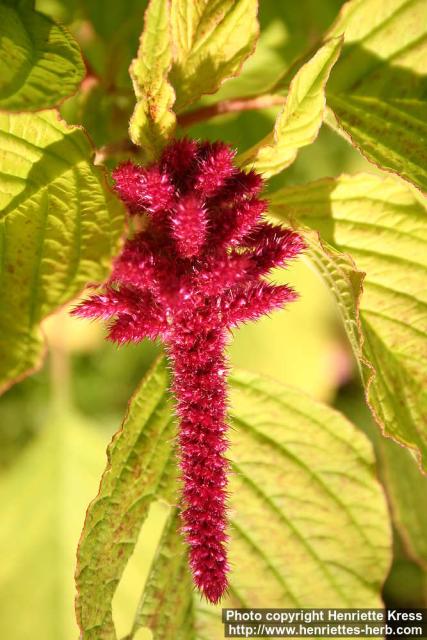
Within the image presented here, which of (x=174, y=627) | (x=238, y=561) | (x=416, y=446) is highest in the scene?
(x=416, y=446)

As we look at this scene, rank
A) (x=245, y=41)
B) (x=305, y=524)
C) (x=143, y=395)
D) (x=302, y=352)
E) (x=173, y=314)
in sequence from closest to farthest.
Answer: (x=173, y=314), (x=245, y=41), (x=143, y=395), (x=305, y=524), (x=302, y=352)

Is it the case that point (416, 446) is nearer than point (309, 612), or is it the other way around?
point (416, 446)

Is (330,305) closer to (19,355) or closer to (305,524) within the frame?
(305,524)

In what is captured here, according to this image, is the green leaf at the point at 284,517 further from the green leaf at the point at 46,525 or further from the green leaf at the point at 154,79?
the green leaf at the point at 46,525

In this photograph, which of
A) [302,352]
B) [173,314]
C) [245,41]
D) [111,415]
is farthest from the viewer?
[111,415]

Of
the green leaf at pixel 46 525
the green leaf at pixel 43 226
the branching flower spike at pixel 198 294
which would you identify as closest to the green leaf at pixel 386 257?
the branching flower spike at pixel 198 294

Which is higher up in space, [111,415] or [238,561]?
[111,415]

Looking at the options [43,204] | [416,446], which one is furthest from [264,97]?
[416,446]

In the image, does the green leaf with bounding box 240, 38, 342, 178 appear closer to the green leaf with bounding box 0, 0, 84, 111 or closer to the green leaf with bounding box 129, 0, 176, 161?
the green leaf with bounding box 129, 0, 176, 161

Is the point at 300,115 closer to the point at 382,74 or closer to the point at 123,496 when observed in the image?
the point at 382,74
